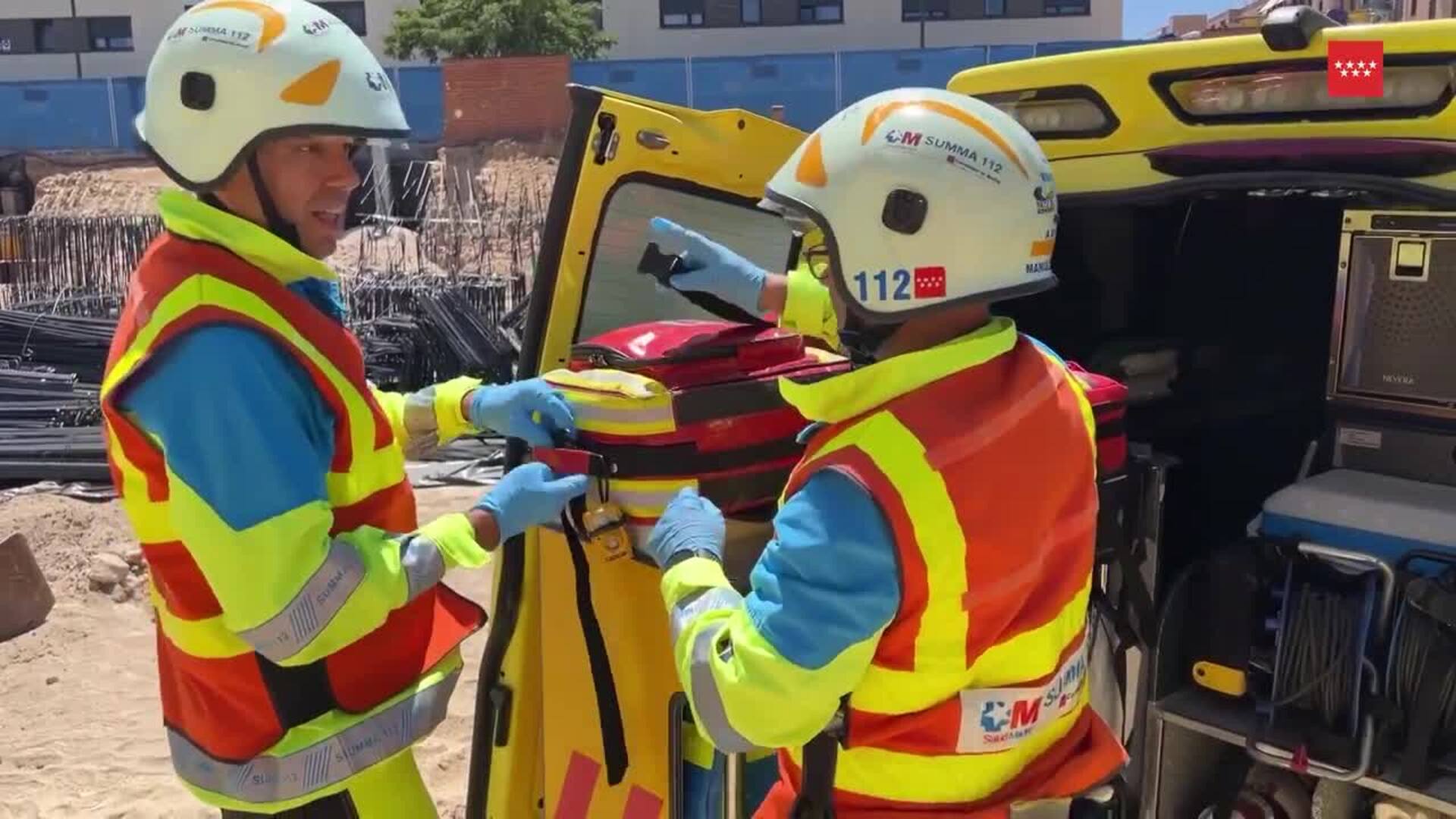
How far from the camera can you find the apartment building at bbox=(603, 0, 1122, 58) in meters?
41.2

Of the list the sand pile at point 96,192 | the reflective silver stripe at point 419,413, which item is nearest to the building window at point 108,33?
the sand pile at point 96,192

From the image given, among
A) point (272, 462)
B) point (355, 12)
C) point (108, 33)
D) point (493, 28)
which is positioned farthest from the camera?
point (108, 33)

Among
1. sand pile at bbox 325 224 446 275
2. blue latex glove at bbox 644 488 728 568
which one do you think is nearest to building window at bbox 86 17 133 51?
sand pile at bbox 325 224 446 275

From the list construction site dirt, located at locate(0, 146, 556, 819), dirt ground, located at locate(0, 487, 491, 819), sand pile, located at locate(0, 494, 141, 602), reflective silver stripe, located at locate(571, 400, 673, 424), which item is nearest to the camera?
reflective silver stripe, located at locate(571, 400, 673, 424)

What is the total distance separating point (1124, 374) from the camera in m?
3.23

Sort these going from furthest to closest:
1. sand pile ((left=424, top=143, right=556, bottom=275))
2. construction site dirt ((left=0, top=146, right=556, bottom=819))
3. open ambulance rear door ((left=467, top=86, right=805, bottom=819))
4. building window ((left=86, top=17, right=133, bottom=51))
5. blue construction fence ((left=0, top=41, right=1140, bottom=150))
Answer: building window ((left=86, top=17, right=133, bottom=51)) → blue construction fence ((left=0, top=41, right=1140, bottom=150)) → sand pile ((left=424, top=143, right=556, bottom=275)) → construction site dirt ((left=0, top=146, right=556, bottom=819)) → open ambulance rear door ((left=467, top=86, right=805, bottom=819))

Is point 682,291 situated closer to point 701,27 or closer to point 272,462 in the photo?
point 272,462

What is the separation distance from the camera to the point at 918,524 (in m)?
1.81

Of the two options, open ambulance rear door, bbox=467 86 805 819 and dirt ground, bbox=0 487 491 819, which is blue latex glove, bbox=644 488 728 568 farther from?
dirt ground, bbox=0 487 491 819

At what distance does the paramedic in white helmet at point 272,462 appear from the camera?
2199 millimetres

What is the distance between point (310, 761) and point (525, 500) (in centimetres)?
64

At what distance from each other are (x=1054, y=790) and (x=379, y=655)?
1334 millimetres

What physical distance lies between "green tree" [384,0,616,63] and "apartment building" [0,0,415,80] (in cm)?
383

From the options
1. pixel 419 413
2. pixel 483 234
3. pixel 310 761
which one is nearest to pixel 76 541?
pixel 419 413
